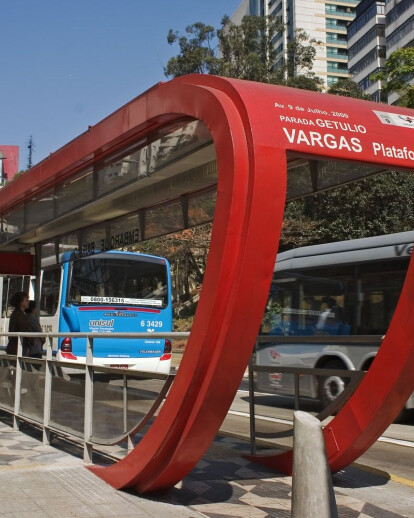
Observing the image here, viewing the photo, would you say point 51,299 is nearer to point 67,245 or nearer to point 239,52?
point 67,245

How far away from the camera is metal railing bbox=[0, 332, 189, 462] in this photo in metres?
5.75

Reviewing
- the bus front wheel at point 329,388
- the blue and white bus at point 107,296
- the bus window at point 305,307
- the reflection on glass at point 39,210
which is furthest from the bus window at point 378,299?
the reflection on glass at point 39,210

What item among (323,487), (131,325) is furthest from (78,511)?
(131,325)

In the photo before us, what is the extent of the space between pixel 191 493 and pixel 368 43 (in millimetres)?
76610

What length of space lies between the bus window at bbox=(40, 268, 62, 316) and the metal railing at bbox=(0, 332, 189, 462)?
6681 mm

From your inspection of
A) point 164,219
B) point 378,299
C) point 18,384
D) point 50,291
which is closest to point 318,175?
point 164,219

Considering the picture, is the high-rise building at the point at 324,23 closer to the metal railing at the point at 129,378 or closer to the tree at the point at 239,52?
the tree at the point at 239,52

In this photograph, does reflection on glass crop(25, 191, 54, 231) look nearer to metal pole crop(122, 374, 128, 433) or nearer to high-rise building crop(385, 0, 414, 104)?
metal pole crop(122, 374, 128, 433)

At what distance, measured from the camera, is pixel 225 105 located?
4.88 m

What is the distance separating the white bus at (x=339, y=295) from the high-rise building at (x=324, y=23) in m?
78.2

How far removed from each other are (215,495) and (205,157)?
296cm

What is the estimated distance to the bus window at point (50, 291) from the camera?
16.4m

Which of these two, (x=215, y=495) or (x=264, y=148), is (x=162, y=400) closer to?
(x=215, y=495)

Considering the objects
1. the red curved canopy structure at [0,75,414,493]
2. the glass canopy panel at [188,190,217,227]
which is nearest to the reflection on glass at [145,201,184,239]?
the glass canopy panel at [188,190,217,227]
